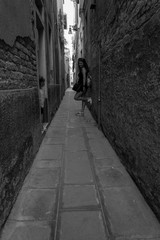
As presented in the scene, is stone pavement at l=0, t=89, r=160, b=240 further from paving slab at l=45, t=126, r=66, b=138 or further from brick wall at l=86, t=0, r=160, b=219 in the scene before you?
paving slab at l=45, t=126, r=66, b=138

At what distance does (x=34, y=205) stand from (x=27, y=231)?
382 mm

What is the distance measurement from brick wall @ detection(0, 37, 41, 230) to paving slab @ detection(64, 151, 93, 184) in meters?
0.57

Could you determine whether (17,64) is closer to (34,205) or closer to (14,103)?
(14,103)

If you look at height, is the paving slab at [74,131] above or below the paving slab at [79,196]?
above

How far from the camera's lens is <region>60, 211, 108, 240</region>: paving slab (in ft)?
5.65

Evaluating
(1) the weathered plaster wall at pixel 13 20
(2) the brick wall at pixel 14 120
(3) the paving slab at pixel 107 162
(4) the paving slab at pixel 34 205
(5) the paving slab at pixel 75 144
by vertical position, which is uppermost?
(1) the weathered plaster wall at pixel 13 20

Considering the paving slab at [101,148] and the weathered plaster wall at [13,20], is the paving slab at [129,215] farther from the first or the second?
the weathered plaster wall at [13,20]

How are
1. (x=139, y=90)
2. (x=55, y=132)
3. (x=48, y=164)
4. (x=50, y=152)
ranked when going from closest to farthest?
(x=139, y=90) → (x=48, y=164) → (x=50, y=152) → (x=55, y=132)

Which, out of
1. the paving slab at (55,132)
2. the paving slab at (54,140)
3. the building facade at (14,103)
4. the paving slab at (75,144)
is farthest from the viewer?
the paving slab at (55,132)

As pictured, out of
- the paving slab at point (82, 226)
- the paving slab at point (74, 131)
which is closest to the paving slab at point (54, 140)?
the paving slab at point (74, 131)

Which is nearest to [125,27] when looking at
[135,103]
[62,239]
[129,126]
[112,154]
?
[135,103]

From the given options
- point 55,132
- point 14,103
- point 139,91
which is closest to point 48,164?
point 14,103

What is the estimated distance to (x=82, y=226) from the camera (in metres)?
1.84

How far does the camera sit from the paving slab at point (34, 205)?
6.52ft
